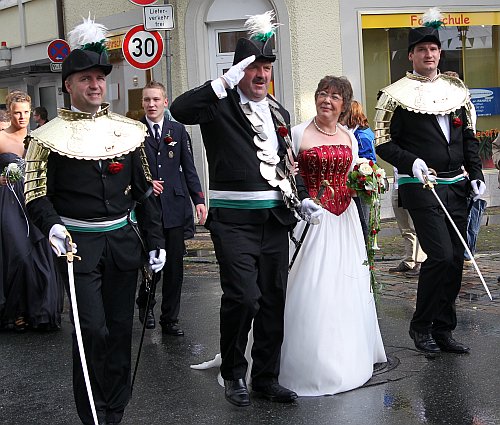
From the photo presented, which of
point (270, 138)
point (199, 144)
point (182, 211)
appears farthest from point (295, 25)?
point (270, 138)

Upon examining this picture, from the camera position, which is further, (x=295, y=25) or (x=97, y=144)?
(x=295, y=25)

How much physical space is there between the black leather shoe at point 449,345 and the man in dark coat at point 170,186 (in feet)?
6.77

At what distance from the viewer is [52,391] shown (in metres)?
6.51

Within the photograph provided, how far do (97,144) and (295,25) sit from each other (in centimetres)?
1038

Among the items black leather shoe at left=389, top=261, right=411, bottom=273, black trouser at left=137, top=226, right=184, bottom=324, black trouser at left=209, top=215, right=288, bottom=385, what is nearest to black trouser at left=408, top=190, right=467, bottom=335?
black trouser at left=209, top=215, right=288, bottom=385

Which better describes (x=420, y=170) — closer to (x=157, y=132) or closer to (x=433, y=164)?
(x=433, y=164)

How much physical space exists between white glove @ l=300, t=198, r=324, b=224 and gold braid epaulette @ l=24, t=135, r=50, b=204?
155 cm

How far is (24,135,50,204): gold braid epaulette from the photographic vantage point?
514 cm

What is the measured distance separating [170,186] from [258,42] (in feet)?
8.29

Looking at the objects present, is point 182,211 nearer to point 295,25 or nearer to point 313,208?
point 313,208

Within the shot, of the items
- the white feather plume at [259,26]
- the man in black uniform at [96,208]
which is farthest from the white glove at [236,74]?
the man in black uniform at [96,208]

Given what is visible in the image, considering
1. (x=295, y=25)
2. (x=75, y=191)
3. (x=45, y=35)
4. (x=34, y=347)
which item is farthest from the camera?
(x=45, y=35)

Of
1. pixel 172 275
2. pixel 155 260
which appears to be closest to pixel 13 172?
pixel 172 275

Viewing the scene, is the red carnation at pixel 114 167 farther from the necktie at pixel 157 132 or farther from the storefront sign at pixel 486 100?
the storefront sign at pixel 486 100
